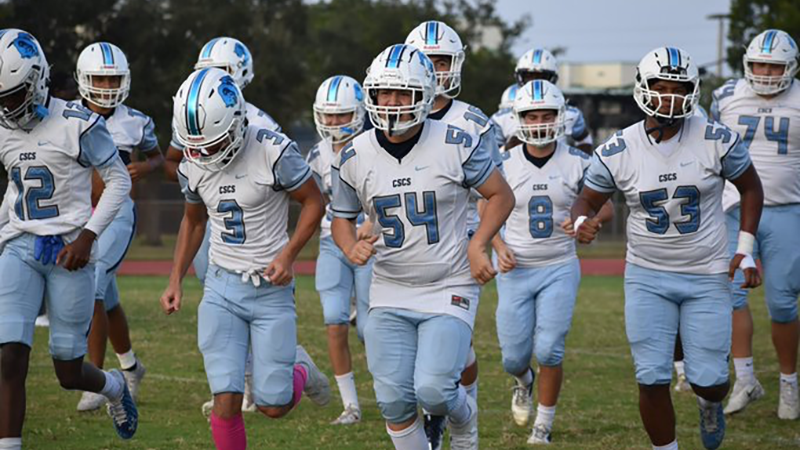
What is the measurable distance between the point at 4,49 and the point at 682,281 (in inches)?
144

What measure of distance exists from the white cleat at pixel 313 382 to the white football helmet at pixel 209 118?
4.77ft

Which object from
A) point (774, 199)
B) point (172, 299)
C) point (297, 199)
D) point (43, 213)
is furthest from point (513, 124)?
point (43, 213)

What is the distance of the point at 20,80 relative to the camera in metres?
6.74

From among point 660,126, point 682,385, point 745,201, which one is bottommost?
point 682,385

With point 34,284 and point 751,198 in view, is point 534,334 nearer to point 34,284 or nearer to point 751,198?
point 751,198

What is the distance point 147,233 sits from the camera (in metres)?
29.3

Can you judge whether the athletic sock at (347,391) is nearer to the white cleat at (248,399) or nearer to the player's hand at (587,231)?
the white cleat at (248,399)

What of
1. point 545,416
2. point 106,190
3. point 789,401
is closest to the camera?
point 106,190

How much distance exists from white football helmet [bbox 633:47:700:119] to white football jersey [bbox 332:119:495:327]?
1.02 m

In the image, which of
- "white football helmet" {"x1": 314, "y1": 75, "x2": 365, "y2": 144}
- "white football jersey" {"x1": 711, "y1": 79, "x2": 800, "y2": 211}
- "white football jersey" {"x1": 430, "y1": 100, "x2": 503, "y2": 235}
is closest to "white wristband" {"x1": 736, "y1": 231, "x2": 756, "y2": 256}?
"white football jersey" {"x1": 430, "y1": 100, "x2": 503, "y2": 235}

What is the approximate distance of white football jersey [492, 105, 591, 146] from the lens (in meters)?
9.82

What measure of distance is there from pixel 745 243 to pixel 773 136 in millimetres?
2253

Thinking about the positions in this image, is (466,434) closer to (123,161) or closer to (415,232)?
(415,232)

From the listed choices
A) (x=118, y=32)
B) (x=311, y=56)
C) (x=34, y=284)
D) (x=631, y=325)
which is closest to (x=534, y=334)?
(x=631, y=325)
